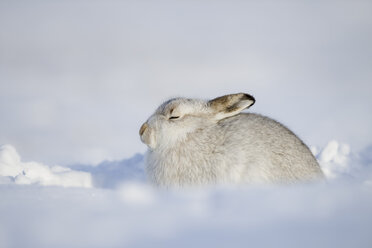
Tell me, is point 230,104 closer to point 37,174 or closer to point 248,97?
point 248,97

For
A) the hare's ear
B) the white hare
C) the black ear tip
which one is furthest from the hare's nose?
the black ear tip

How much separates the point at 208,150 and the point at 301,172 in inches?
39.3

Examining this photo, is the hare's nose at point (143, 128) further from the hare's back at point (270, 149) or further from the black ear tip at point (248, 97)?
the black ear tip at point (248, 97)

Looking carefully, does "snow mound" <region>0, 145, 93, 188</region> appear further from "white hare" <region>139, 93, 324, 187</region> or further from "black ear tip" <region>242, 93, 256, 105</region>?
"black ear tip" <region>242, 93, 256, 105</region>

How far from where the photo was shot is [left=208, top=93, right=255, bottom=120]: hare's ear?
19.3 feet

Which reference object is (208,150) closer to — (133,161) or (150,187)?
(150,187)

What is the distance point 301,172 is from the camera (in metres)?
5.56

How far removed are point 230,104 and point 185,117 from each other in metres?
0.53

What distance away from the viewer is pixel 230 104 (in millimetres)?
5969

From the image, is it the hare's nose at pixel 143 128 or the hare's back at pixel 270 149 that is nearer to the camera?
the hare's back at pixel 270 149

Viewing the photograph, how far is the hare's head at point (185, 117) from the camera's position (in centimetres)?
587

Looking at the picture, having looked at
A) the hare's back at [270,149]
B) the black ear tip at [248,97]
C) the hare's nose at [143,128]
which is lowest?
the hare's back at [270,149]

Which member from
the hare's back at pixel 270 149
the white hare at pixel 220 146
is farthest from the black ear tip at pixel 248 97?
the hare's back at pixel 270 149

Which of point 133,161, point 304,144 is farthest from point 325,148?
point 133,161
